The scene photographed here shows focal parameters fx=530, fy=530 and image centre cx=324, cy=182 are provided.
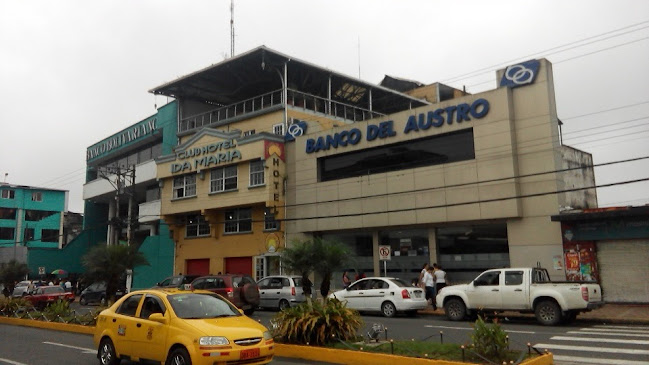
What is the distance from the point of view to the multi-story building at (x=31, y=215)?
7050cm

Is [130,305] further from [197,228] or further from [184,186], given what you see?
[197,228]

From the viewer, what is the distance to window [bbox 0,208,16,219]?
2781 inches

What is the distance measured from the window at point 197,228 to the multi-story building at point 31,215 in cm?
4116

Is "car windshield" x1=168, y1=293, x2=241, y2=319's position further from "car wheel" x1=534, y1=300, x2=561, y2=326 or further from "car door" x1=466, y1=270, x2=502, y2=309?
"car wheel" x1=534, y1=300, x2=561, y2=326

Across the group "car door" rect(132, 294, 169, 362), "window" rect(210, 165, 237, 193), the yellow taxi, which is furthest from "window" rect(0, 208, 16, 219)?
"car door" rect(132, 294, 169, 362)

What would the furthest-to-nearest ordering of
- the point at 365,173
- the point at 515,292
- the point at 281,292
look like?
1. the point at 365,173
2. the point at 281,292
3. the point at 515,292

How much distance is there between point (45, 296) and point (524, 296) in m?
26.7

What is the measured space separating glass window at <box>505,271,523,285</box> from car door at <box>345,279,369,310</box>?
5.40 m

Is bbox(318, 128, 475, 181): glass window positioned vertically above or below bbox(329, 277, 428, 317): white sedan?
above

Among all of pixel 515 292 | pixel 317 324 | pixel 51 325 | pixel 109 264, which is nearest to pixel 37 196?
pixel 109 264

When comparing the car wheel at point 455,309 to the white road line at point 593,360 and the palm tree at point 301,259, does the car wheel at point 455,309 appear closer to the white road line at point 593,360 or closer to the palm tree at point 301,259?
the palm tree at point 301,259

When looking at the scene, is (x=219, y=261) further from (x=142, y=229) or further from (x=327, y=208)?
(x=142, y=229)

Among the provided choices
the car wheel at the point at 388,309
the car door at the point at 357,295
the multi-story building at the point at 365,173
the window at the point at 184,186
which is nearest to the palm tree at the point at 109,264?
the car door at the point at 357,295

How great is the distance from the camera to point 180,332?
27.1 ft
